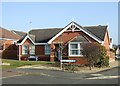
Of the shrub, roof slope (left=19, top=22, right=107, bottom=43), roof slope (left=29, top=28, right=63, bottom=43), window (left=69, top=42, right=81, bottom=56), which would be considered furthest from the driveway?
roof slope (left=29, top=28, right=63, bottom=43)

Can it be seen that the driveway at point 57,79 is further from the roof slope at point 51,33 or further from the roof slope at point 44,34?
the roof slope at point 44,34

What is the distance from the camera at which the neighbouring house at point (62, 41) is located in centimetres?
3300

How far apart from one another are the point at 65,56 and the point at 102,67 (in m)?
6.25

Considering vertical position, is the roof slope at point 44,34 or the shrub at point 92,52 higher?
the roof slope at point 44,34

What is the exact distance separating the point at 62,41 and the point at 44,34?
5708 mm

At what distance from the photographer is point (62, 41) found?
114 feet

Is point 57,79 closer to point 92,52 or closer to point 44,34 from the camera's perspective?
point 92,52

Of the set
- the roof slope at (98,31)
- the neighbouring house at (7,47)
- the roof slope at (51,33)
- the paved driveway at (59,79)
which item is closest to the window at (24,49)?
the roof slope at (51,33)

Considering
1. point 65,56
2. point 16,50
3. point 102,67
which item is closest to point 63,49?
point 65,56

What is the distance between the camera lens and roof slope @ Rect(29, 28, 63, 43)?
3817cm

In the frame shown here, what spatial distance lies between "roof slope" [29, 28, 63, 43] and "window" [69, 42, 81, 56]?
5169mm

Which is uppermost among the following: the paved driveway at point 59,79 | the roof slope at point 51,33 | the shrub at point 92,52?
the roof slope at point 51,33

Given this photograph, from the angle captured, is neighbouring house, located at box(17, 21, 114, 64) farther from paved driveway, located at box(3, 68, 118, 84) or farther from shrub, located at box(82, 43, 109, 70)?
paved driveway, located at box(3, 68, 118, 84)

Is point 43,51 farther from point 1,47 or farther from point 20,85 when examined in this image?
point 20,85
